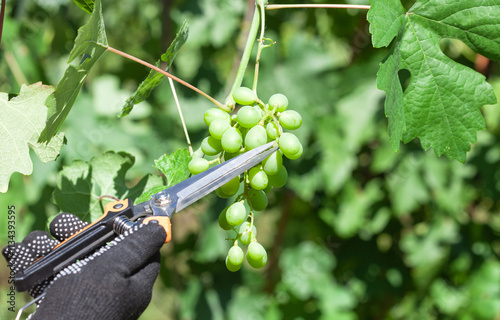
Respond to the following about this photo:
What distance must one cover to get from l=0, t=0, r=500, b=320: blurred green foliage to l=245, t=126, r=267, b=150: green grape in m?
1.18

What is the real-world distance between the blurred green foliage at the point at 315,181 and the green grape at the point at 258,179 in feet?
3.78

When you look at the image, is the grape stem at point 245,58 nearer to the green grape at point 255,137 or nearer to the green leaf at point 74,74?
the green grape at point 255,137

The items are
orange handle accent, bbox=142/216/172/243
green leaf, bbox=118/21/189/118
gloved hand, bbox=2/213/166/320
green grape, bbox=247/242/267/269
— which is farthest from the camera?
green leaf, bbox=118/21/189/118

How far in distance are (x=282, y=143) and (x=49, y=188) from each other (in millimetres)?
1210

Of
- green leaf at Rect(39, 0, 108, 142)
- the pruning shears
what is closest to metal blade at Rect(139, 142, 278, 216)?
the pruning shears

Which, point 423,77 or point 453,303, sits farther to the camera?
point 453,303

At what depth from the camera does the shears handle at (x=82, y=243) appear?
766mm

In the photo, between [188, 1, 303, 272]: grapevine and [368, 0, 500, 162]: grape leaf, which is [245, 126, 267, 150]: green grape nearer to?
[188, 1, 303, 272]: grapevine

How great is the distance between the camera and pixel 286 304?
2299 millimetres

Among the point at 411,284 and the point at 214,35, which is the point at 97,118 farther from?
the point at 411,284

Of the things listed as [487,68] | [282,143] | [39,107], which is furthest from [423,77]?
[487,68]

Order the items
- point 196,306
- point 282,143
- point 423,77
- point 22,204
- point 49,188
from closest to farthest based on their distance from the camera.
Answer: point 282,143 < point 423,77 < point 49,188 < point 22,204 < point 196,306

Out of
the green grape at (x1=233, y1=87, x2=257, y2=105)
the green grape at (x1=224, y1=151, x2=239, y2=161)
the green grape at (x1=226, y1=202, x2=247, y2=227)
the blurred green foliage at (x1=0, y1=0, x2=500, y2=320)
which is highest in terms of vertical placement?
the green grape at (x1=233, y1=87, x2=257, y2=105)

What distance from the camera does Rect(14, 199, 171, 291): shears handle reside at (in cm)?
77
